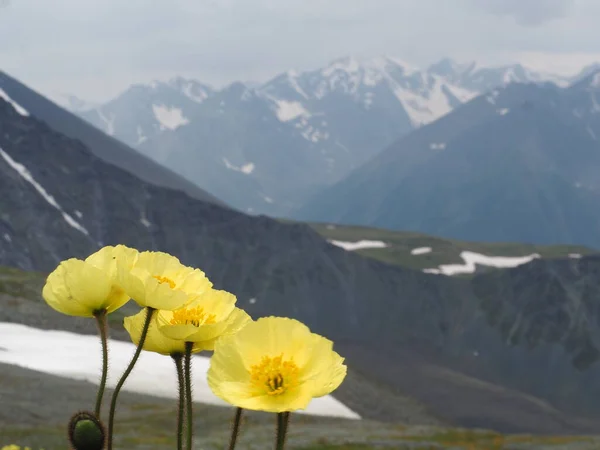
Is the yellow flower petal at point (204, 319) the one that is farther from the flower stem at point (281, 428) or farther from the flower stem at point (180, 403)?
the flower stem at point (281, 428)

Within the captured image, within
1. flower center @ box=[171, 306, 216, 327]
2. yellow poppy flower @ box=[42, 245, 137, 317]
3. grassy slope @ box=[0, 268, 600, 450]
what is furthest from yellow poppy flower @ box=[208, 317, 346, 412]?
grassy slope @ box=[0, 268, 600, 450]

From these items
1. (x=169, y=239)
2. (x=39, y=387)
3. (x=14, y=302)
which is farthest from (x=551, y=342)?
(x=39, y=387)

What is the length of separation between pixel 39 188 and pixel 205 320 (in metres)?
161

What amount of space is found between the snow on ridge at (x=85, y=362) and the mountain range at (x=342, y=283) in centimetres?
7950

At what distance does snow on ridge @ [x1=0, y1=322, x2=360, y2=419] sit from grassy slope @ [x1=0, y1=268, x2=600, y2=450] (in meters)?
3.21

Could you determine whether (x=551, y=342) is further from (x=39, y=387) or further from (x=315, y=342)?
(x=315, y=342)

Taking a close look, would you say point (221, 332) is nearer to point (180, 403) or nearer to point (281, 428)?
point (180, 403)

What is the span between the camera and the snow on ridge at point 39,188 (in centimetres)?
15000

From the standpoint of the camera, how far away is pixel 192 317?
2.70 m

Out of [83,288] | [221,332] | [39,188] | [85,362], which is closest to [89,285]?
[83,288]

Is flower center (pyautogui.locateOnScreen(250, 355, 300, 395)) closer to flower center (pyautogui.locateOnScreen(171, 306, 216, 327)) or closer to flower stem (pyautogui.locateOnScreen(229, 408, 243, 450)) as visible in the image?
flower stem (pyautogui.locateOnScreen(229, 408, 243, 450))

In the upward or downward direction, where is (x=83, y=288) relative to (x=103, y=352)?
upward

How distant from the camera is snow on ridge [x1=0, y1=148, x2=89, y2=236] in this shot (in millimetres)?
150000

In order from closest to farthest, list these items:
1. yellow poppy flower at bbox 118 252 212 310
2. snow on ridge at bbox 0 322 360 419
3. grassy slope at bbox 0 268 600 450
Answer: yellow poppy flower at bbox 118 252 212 310
grassy slope at bbox 0 268 600 450
snow on ridge at bbox 0 322 360 419
